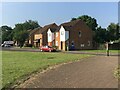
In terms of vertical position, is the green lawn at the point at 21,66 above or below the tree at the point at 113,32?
below

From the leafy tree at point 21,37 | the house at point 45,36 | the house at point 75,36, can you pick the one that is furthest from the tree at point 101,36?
the leafy tree at point 21,37

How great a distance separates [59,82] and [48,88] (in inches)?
64.2

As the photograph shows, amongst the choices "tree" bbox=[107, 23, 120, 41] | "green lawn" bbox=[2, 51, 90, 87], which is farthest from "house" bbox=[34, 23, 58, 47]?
"green lawn" bbox=[2, 51, 90, 87]

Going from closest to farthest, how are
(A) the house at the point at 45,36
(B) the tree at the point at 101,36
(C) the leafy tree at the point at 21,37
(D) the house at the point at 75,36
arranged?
(D) the house at the point at 75,36, (A) the house at the point at 45,36, (B) the tree at the point at 101,36, (C) the leafy tree at the point at 21,37

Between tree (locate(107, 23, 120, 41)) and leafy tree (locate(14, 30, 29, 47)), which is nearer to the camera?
tree (locate(107, 23, 120, 41))

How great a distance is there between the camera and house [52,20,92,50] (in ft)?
254

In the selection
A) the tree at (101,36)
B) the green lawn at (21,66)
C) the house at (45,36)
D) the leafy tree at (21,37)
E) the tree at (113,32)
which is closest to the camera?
the green lawn at (21,66)

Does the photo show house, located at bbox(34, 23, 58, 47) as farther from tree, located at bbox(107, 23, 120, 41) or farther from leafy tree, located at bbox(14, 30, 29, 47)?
tree, located at bbox(107, 23, 120, 41)

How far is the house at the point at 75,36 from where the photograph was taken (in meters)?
77.5

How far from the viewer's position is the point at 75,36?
7869 cm

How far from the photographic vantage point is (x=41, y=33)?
9956cm

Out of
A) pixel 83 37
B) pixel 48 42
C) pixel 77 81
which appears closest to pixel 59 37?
pixel 83 37

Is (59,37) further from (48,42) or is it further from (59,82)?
(59,82)

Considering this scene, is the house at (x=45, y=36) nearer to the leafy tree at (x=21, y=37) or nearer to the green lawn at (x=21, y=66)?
the leafy tree at (x=21, y=37)
